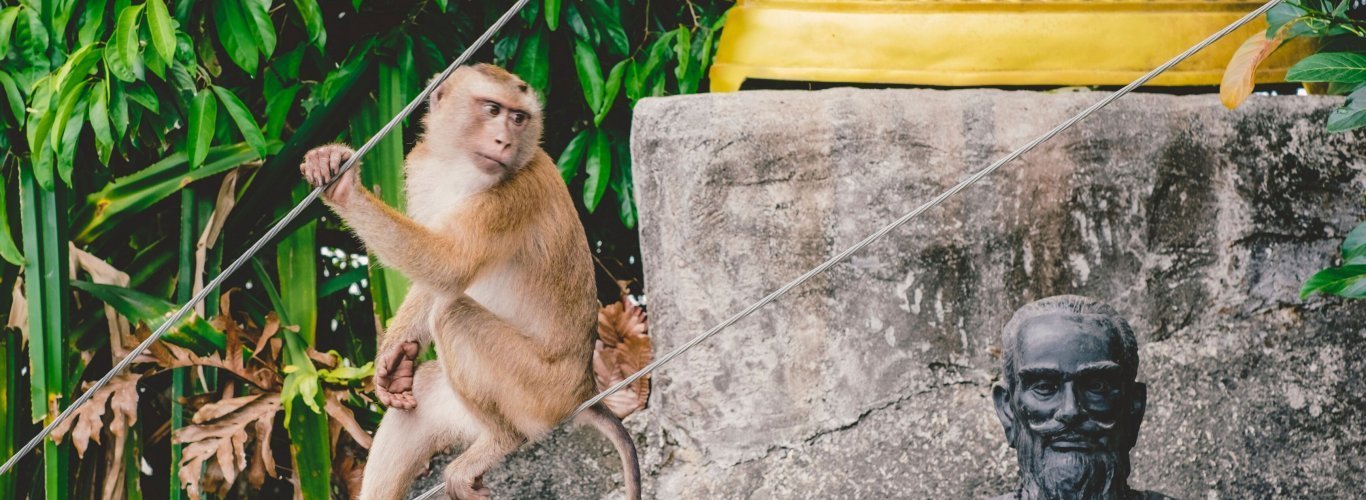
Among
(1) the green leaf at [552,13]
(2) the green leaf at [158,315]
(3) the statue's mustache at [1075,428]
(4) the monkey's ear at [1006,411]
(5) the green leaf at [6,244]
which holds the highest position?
(1) the green leaf at [552,13]

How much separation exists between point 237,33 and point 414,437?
4.33ft

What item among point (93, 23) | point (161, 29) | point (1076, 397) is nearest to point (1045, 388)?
point (1076, 397)

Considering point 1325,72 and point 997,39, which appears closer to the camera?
point 1325,72

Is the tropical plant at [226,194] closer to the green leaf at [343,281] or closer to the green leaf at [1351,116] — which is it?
the green leaf at [343,281]

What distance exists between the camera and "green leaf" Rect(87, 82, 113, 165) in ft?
12.9

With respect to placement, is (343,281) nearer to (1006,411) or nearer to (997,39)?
(997,39)

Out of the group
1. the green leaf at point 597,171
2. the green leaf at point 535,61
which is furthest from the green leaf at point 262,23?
the green leaf at point 597,171

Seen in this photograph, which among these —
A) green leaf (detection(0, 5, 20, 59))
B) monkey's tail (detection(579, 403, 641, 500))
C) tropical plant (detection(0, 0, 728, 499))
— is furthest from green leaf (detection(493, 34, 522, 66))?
monkey's tail (detection(579, 403, 641, 500))

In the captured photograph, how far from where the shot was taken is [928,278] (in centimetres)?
312

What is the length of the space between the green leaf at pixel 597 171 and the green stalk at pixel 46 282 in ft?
5.28

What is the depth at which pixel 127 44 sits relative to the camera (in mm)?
3807

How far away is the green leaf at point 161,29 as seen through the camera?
3777 mm

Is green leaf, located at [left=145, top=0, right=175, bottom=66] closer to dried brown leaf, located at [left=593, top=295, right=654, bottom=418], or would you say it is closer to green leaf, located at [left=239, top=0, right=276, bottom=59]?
green leaf, located at [left=239, top=0, right=276, bottom=59]

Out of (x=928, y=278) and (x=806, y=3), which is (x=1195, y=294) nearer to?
(x=928, y=278)
